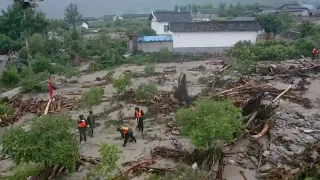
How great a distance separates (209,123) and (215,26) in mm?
27061

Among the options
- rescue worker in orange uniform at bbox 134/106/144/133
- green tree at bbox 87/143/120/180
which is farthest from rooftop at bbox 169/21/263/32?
green tree at bbox 87/143/120/180

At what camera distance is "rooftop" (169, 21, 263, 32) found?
35.9m

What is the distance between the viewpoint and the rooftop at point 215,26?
3588 cm

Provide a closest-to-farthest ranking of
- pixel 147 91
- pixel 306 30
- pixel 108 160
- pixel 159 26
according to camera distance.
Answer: pixel 108 160 < pixel 147 91 < pixel 306 30 < pixel 159 26

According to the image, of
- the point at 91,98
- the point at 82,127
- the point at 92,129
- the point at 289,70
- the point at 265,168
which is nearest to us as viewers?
the point at 265,168

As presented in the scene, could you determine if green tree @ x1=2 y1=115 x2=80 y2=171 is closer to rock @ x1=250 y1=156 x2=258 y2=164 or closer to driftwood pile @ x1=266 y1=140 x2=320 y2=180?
rock @ x1=250 y1=156 x2=258 y2=164

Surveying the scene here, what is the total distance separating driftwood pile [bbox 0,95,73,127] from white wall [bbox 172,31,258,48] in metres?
18.5

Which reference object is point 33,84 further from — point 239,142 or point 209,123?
point 209,123

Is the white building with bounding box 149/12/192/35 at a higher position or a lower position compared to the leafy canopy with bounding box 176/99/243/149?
higher

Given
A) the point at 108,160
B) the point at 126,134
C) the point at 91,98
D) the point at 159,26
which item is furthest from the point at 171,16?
the point at 108,160

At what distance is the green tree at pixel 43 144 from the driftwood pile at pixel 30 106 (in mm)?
7438

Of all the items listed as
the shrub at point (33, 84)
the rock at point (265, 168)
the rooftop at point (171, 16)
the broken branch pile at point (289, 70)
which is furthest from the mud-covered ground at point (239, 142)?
the rooftop at point (171, 16)

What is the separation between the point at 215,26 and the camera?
36219 mm

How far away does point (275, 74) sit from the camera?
2267 cm
